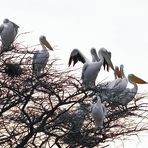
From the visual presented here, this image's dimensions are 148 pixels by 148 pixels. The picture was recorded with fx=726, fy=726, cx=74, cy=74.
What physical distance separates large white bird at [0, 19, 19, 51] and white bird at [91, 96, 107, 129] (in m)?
2.29

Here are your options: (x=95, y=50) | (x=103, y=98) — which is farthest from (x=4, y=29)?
(x=103, y=98)

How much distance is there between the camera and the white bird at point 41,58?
491 inches

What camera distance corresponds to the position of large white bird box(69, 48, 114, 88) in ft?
46.4

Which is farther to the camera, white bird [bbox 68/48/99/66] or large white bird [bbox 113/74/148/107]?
white bird [bbox 68/48/99/66]

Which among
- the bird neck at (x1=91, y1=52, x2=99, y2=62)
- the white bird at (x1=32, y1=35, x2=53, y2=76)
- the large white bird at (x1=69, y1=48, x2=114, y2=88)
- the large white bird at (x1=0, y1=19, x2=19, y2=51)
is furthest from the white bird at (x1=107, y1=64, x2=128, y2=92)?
the large white bird at (x1=0, y1=19, x2=19, y2=51)

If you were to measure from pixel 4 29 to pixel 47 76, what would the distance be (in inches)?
114

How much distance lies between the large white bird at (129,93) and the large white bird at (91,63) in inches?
23.8

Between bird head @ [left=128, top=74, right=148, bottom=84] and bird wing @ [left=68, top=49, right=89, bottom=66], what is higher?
bird wing @ [left=68, top=49, right=89, bottom=66]

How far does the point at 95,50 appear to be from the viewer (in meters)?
14.9

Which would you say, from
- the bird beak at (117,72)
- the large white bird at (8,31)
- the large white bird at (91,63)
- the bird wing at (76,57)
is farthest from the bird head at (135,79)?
the large white bird at (8,31)

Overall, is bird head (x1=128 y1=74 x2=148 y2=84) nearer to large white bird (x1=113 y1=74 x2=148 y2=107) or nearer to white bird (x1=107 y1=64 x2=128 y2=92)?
large white bird (x1=113 y1=74 x2=148 y2=107)

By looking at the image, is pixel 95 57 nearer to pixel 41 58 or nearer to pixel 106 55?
pixel 106 55

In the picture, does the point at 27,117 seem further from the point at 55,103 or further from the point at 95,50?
the point at 95,50

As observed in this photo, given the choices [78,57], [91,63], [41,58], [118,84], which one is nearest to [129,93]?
[118,84]
